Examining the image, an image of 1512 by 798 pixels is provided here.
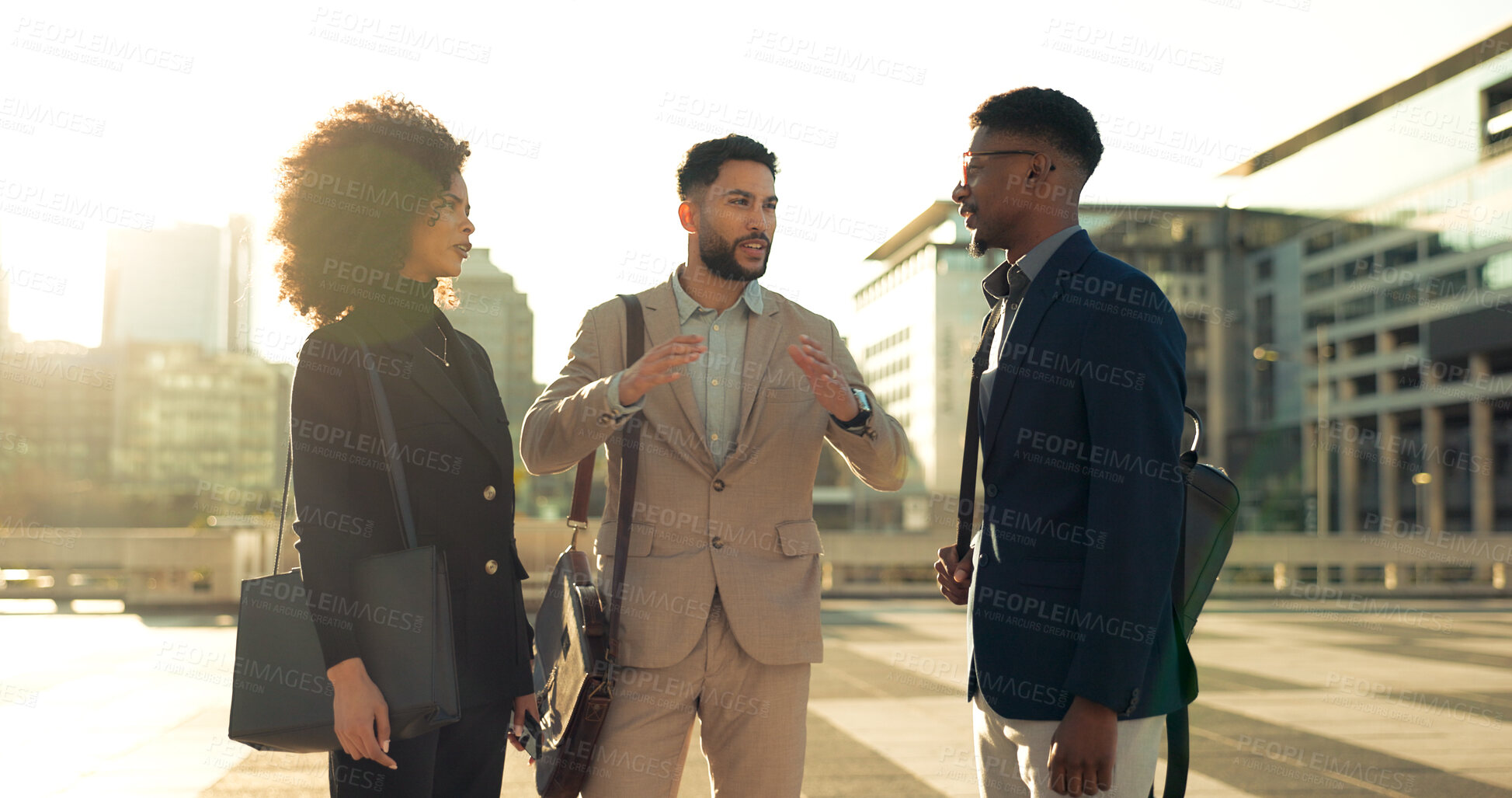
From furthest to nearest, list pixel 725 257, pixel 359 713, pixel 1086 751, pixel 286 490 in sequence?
pixel 725 257 → pixel 286 490 → pixel 359 713 → pixel 1086 751

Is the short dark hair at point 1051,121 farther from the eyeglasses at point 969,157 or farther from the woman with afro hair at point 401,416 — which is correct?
the woman with afro hair at point 401,416

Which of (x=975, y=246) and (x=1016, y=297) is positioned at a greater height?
(x=975, y=246)

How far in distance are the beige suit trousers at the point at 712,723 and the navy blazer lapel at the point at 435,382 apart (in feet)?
2.48

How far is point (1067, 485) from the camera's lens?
226 cm

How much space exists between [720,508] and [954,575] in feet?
2.21

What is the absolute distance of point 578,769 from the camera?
2.88m

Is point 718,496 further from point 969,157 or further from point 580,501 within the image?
point 969,157

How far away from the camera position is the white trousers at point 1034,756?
2197 mm

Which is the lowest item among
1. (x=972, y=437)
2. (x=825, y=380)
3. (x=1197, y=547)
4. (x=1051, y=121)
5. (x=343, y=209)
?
(x=1197, y=547)

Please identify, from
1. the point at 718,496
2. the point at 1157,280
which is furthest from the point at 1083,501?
the point at 1157,280

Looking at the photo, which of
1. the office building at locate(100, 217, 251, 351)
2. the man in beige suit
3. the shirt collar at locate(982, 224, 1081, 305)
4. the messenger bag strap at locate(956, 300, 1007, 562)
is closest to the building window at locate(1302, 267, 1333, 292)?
the office building at locate(100, 217, 251, 351)

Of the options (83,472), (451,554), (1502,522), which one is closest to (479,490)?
(451,554)

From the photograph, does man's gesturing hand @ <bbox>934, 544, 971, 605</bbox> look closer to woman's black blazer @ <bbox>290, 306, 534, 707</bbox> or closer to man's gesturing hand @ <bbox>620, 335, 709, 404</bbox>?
man's gesturing hand @ <bbox>620, 335, 709, 404</bbox>

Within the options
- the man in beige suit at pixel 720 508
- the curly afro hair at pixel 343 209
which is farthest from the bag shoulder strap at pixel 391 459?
the man in beige suit at pixel 720 508
